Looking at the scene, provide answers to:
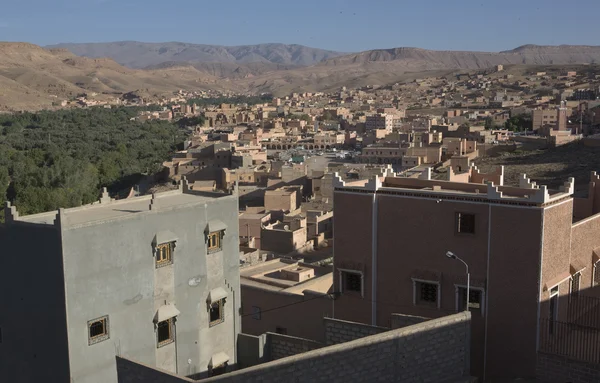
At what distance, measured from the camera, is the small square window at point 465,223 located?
970 centimetres

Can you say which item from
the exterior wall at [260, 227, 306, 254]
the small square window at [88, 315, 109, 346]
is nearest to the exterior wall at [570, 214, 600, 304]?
the small square window at [88, 315, 109, 346]

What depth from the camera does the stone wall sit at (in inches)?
332

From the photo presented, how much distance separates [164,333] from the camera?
358 inches

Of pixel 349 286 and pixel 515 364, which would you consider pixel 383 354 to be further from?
pixel 349 286

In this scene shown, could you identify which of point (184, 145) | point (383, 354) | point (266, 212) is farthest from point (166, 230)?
point (184, 145)

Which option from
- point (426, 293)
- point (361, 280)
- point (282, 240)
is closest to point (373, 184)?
point (361, 280)

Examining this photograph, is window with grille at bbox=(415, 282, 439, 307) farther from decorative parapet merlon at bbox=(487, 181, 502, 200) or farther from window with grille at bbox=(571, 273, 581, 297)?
window with grille at bbox=(571, 273, 581, 297)

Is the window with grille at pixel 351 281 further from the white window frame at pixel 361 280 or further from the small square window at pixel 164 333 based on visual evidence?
the small square window at pixel 164 333

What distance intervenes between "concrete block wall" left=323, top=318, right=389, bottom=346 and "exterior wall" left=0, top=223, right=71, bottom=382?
3110 mm

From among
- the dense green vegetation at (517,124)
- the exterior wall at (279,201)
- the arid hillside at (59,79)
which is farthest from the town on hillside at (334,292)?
the arid hillside at (59,79)

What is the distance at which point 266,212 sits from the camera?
28.2 meters

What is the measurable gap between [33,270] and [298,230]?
1397 centimetres

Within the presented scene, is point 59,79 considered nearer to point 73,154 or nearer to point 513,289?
point 73,154

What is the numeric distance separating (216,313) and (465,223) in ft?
12.0
